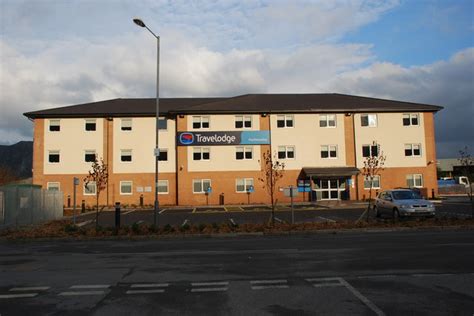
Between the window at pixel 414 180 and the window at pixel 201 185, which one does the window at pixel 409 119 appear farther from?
the window at pixel 201 185

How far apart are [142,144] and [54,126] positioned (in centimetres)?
879

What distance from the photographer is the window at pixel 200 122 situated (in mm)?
43062

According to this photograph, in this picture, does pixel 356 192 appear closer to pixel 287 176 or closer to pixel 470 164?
pixel 287 176

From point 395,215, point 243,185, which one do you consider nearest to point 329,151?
point 243,185

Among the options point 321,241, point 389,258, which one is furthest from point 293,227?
point 389,258

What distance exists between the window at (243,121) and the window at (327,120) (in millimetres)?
6984

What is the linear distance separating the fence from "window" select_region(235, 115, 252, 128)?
20084mm

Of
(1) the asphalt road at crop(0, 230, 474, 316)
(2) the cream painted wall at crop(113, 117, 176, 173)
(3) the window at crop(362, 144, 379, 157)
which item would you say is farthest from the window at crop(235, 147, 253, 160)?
(1) the asphalt road at crop(0, 230, 474, 316)

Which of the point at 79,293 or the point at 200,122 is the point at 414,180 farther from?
the point at 79,293

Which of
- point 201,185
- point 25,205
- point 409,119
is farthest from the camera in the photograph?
point 409,119

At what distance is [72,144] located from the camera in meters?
43.0

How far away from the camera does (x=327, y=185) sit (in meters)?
42.4

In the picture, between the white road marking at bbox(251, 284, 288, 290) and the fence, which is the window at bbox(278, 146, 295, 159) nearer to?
the fence

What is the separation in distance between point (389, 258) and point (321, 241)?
4357mm
